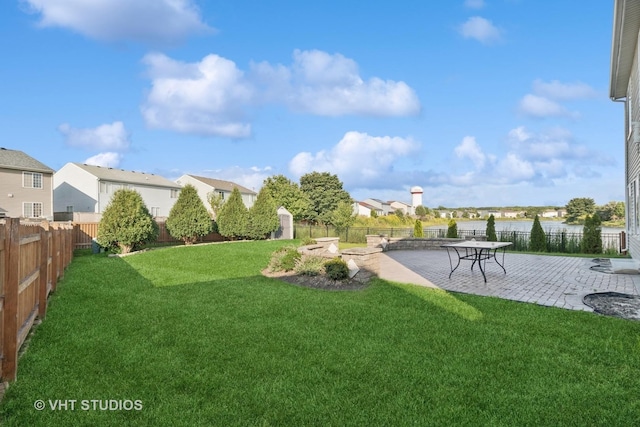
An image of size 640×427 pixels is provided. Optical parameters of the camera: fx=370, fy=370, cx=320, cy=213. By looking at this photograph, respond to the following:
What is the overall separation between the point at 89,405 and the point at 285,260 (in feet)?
20.3

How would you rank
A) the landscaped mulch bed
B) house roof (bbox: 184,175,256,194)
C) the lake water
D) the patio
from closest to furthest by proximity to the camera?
the patio < the landscaped mulch bed < the lake water < house roof (bbox: 184,175,256,194)

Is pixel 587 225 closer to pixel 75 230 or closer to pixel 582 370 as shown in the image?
pixel 582 370

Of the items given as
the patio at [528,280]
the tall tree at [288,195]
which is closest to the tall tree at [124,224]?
the patio at [528,280]

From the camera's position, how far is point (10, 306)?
10.5 feet

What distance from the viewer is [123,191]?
15094 mm

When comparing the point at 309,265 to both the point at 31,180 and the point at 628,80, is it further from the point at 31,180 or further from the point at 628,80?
the point at 31,180

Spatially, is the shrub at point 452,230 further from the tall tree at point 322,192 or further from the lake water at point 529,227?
the tall tree at point 322,192

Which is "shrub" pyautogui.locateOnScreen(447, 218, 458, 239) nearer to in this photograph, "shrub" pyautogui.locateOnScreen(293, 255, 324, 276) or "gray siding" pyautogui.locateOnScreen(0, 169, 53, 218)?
"shrub" pyautogui.locateOnScreen(293, 255, 324, 276)

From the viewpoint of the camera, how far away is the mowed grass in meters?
2.64

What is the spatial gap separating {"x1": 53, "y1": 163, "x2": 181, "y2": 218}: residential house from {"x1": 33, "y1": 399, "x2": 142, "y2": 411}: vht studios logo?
92.1ft

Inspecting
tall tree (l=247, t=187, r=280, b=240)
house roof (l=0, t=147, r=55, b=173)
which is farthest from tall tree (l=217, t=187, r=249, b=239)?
house roof (l=0, t=147, r=55, b=173)

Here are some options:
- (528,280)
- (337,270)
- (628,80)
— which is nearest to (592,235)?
(628,80)

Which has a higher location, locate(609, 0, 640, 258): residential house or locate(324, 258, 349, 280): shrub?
locate(609, 0, 640, 258): residential house

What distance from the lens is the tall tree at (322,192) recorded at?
48594mm
